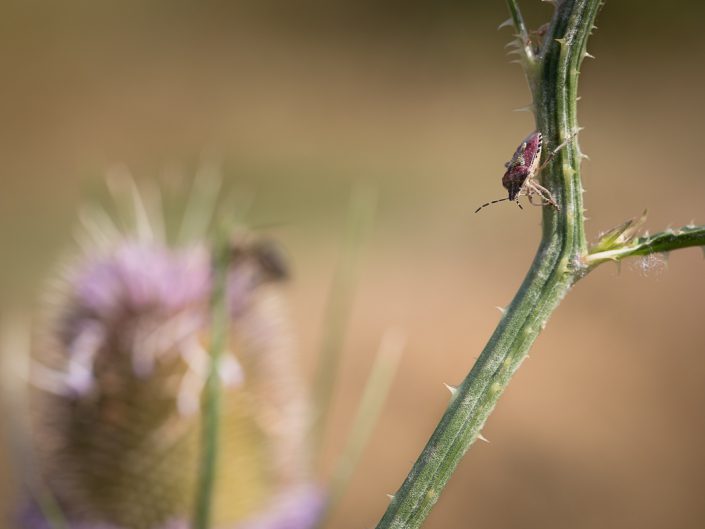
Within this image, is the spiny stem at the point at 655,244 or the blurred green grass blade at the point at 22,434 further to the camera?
the blurred green grass blade at the point at 22,434

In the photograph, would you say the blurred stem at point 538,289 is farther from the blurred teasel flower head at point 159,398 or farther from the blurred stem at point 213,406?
the blurred teasel flower head at point 159,398

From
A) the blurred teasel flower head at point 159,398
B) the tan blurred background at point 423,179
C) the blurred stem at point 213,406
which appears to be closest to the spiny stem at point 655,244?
the blurred stem at point 213,406

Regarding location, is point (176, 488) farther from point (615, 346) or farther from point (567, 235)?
point (615, 346)

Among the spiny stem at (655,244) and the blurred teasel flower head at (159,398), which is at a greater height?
the spiny stem at (655,244)

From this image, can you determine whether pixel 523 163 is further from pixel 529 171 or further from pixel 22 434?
pixel 22 434

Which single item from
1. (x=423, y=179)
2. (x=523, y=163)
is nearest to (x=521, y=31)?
(x=523, y=163)

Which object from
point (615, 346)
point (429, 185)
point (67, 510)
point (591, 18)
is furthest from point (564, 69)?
point (429, 185)
